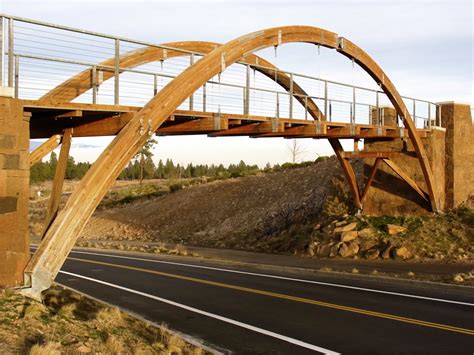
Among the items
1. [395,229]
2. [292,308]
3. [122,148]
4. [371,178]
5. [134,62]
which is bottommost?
[292,308]

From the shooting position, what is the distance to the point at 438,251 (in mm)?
21781

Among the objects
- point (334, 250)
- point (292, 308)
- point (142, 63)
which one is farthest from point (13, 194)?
point (334, 250)

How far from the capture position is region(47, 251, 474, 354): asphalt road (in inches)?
372

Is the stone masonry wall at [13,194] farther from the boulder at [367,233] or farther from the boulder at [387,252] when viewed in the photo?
the boulder at [367,233]

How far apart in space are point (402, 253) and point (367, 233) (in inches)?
101

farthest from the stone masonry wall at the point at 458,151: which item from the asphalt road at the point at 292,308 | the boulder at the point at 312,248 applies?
the asphalt road at the point at 292,308

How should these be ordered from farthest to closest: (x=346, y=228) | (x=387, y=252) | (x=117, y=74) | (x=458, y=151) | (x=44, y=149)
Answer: (x=458, y=151) → (x=346, y=228) → (x=387, y=252) → (x=44, y=149) → (x=117, y=74)

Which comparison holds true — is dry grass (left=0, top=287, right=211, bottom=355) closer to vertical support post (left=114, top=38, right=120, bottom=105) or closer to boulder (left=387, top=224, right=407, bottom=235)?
vertical support post (left=114, top=38, right=120, bottom=105)

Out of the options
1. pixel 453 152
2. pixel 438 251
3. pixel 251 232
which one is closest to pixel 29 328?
pixel 438 251

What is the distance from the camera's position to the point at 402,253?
21844mm

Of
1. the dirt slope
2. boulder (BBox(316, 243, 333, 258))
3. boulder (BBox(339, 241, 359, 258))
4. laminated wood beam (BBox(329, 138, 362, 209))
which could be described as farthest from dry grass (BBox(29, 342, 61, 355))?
the dirt slope

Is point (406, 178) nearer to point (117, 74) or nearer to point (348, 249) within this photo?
point (348, 249)

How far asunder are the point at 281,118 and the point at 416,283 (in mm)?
6762

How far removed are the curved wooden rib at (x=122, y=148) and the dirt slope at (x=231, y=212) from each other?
13.7m
